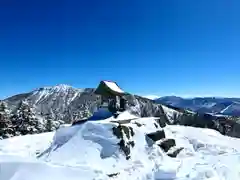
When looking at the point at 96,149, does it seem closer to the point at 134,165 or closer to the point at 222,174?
the point at 134,165

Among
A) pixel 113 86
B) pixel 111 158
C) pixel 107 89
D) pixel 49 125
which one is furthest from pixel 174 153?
pixel 49 125

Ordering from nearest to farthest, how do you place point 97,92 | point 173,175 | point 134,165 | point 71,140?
point 173,175 < point 134,165 < point 71,140 < point 97,92

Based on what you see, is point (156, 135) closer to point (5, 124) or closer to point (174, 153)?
point (174, 153)

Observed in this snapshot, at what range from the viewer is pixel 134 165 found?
20.7 m

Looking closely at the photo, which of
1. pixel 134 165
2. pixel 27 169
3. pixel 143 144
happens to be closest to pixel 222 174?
pixel 134 165

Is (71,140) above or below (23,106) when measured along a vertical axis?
below

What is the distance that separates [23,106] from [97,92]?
61.4ft

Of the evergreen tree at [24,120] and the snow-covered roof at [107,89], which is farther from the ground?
the snow-covered roof at [107,89]

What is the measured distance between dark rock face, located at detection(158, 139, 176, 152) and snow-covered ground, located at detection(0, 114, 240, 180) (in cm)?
93

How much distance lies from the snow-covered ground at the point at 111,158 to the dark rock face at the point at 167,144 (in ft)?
3.04

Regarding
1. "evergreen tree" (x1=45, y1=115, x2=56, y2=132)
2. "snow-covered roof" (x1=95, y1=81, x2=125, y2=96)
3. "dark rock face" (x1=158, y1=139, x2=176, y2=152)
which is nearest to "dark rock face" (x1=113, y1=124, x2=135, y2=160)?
"dark rock face" (x1=158, y1=139, x2=176, y2=152)

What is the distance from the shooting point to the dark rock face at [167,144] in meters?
25.3

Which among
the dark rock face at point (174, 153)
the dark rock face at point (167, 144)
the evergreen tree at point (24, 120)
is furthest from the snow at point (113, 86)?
the evergreen tree at point (24, 120)

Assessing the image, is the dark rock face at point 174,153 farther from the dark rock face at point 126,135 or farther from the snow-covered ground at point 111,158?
the dark rock face at point 126,135
